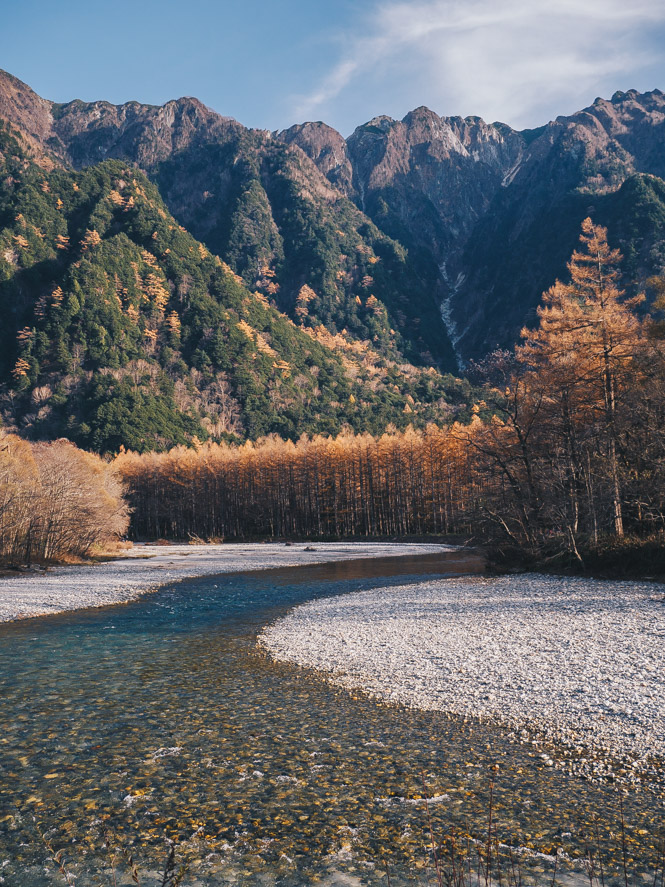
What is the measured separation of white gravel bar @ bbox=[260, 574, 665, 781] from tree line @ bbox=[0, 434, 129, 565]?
22.8 m

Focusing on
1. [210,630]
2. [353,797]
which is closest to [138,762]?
[353,797]

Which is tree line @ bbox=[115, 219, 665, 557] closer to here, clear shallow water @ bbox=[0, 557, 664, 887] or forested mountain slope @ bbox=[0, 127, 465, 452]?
clear shallow water @ bbox=[0, 557, 664, 887]

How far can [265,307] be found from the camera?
19225cm

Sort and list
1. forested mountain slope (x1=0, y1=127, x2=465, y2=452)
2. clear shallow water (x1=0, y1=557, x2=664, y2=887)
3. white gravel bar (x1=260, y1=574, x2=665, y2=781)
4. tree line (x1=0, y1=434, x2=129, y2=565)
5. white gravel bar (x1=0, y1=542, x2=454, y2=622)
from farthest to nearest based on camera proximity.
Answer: forested mountain slope (x1=0, y1=127, x2=465, y2=452), tree line (x1=0, y1=434, x2=129, y2=565), white gravel bar (x1=0, y1=542, x2=454, y2=622), white gravel bar (x1=260, y1=574, x2=665, y2=781), clear shallow water (x1=0, y1=557, x2=664, y2=887)

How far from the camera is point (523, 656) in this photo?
1255 centimetres

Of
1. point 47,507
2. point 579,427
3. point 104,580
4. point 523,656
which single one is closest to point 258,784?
point 523,656

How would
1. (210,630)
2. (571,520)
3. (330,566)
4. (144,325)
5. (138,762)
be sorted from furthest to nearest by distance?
(144,325), (330,566), (571,520), (210,630), (138,762)

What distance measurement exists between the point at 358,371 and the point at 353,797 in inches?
7395

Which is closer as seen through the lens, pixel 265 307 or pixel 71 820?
pixel 71 820

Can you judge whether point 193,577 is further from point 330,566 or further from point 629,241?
point 629,241

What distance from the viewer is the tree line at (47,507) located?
3469cm

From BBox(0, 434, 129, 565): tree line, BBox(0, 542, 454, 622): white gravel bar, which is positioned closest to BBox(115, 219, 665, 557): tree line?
BBox(0, 542, 454, 622): white gravel bar

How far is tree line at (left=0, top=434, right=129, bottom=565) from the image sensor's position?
114 ft

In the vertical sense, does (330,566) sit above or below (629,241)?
below
